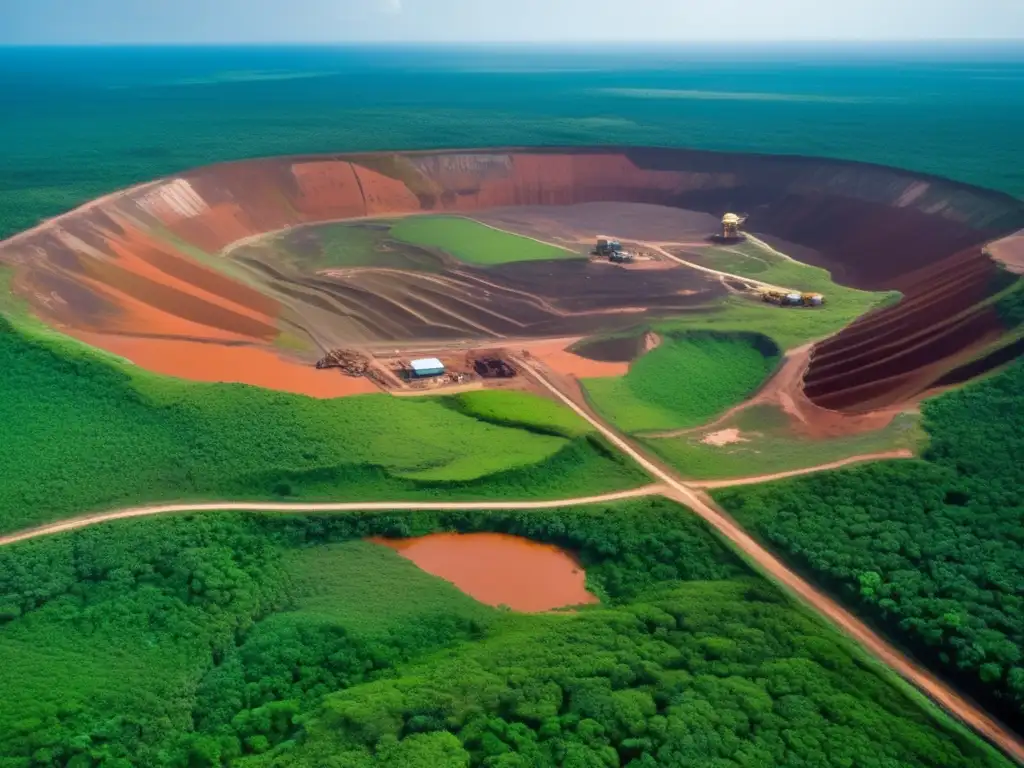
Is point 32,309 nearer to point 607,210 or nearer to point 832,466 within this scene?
point 832,466

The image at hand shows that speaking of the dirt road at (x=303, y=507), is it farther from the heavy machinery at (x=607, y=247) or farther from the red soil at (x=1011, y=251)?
the heavy machinery at (x=607, y=247)

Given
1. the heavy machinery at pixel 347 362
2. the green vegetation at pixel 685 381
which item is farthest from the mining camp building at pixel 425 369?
the green vegetation at pixel 685 381

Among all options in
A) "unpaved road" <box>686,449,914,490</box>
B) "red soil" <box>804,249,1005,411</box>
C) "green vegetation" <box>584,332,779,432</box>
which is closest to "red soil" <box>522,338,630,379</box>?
"green vegetation" <box>584,332,779,432</box>

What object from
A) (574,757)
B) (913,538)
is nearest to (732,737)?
(574,757)

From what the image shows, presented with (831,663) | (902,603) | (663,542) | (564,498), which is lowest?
(831,663)

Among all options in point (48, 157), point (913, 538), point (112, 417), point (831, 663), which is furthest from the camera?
point (48, 157)

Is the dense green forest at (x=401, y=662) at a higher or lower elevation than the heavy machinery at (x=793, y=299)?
lower

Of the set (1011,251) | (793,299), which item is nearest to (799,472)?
(793,299)
